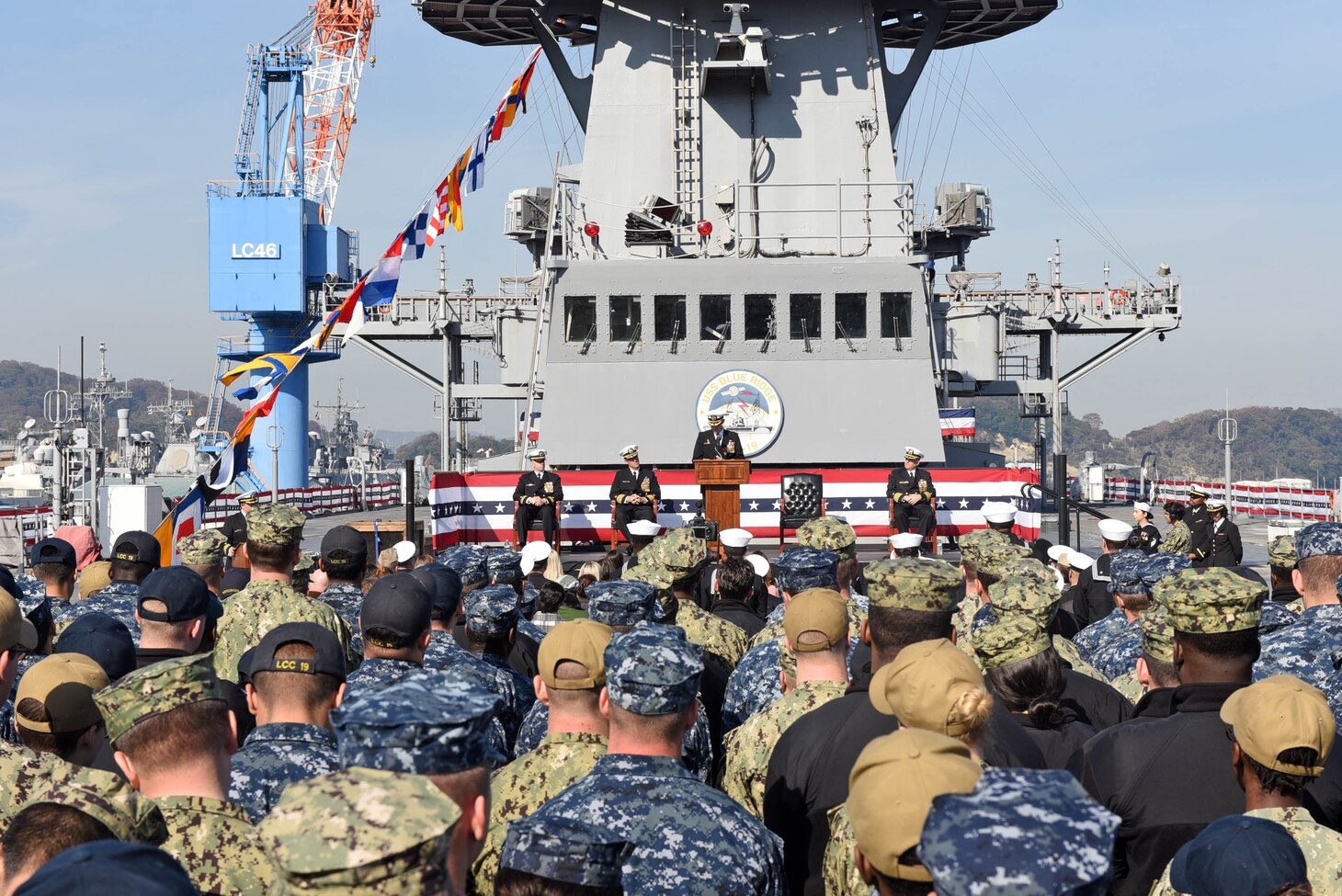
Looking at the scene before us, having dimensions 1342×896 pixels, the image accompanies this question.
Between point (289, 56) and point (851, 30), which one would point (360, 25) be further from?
point (851, 30)

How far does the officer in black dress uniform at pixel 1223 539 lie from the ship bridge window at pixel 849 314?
18.7 feet

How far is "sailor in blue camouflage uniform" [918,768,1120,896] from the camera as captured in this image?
6.82ft

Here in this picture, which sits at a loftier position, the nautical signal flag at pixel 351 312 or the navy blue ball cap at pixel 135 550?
the nautical signal flag at pixel 351 312

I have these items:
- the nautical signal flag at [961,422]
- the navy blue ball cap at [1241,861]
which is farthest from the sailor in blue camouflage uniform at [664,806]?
the nautical signal flag at [961,422]

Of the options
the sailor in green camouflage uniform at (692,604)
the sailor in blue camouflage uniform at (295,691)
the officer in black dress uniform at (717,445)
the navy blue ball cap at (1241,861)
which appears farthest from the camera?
the officer in black dress uniform at (717,445)

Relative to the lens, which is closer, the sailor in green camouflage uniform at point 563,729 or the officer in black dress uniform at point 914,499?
the sailor in green camouflage uniform at point 563,729

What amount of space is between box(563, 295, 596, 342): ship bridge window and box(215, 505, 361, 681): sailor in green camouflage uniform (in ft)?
34.2


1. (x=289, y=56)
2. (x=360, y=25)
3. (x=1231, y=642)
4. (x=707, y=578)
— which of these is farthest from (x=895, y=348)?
(x=360, y=25)

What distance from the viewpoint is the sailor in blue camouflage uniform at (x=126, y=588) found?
6.90m

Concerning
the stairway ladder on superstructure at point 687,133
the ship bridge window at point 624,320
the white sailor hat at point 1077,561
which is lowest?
the white sailor hat at point 1077,561

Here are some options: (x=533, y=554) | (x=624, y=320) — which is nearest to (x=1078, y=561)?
(x=533, y=554)

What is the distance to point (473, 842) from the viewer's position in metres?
2.67

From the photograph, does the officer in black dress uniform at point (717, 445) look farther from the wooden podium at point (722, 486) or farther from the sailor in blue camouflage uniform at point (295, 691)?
the sailor in blue camouflage uniform at point (295, 691)

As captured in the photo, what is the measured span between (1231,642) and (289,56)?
3246 inches
